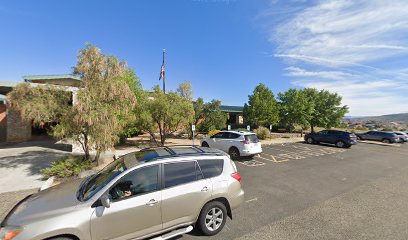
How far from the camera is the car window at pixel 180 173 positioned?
11.9 ft

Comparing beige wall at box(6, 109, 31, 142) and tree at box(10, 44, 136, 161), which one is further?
beige wall at box(6, 109, 31, 142)

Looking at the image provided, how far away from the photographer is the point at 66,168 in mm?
7480

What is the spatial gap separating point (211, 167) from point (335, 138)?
18571 mm

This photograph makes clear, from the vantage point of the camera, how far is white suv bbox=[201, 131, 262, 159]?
10539 mm

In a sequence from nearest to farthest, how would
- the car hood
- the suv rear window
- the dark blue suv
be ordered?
1. the car hood
2. the suv rear window
3. the dark blue suv

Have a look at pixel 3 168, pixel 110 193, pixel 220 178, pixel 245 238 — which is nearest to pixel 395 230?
pixel 245 238

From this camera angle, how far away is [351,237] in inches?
154

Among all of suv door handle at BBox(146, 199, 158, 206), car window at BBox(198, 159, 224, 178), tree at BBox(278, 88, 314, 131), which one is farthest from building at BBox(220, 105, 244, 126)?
suv door handle at BBox(146, 199, 158, 206)

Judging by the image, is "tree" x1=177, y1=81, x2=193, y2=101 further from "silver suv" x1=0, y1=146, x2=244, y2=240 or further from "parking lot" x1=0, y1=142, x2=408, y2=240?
"silver suv" x1=0, y1=146, x2=244, y2=240

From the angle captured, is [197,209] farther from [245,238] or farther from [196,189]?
[245,238]

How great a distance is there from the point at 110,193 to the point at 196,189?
5.08 feet

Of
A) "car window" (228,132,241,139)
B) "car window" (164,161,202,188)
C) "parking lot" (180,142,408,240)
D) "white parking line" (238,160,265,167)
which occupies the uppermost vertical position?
"car window" (228,132,241,139)

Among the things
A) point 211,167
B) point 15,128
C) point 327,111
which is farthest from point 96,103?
point 327,111

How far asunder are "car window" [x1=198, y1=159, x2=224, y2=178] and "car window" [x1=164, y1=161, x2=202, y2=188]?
0.13m
